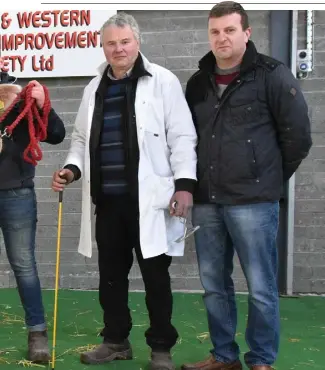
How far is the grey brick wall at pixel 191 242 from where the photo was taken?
481cm

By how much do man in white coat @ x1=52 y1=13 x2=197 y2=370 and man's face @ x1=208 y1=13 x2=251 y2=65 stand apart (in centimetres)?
31

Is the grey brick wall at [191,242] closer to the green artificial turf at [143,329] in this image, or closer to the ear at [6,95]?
the green artificial turf at [143,329]

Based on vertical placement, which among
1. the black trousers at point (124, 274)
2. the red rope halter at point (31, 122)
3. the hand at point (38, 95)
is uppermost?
the hand at point (38, 95)

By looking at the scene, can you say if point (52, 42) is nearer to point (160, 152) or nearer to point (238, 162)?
point (160, 152)

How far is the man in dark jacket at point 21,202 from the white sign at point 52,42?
5.61 feet

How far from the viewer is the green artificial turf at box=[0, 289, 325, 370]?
3.35 m

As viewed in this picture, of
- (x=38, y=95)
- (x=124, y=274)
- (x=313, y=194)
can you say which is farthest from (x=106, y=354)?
(x=313, y=194)

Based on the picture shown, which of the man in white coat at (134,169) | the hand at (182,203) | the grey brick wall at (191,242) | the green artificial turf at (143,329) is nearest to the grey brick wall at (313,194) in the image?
the grey brick wall at (191,242)

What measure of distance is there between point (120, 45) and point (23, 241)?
111cm

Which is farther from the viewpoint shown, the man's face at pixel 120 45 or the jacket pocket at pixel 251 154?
the man's face at pixel 120 45

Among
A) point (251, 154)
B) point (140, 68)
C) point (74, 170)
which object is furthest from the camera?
point (74, 170)

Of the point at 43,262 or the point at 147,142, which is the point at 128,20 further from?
the point at 43,262

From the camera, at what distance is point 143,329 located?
396cm

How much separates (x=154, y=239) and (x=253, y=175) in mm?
562
